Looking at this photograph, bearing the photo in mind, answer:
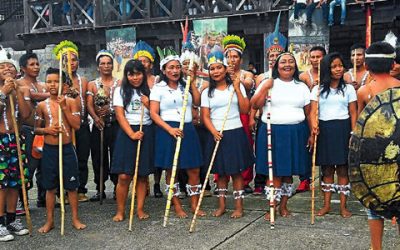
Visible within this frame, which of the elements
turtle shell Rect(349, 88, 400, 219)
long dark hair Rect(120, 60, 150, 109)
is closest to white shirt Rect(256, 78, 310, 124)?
long dark hair Rect(120, 60, 150, 109)

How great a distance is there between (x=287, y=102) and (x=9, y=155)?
8.86 ft

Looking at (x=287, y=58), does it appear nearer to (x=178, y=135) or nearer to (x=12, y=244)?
(x=178, y=135)

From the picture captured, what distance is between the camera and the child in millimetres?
4852

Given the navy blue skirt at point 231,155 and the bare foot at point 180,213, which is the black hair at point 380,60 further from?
the bare foot at point 180,213

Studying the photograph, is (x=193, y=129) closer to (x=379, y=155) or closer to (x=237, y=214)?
(x=237, y=214)

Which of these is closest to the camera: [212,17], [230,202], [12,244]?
[12,244]

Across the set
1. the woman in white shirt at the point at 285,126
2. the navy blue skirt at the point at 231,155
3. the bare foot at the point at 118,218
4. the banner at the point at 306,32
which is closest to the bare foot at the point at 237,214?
the woman in white shirt at the point at 285,126

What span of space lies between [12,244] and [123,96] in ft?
5.80

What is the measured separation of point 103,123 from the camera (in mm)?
6000

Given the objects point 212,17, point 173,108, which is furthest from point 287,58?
point 212,17

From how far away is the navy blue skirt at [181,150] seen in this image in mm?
5109

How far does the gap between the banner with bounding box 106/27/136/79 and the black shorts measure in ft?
34.1

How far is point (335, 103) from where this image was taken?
4.96 m

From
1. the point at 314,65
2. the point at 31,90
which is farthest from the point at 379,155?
the point at 31,90
